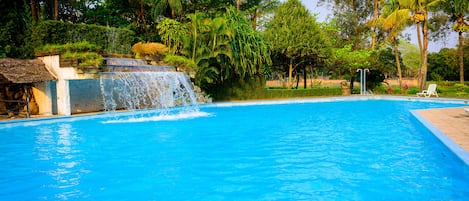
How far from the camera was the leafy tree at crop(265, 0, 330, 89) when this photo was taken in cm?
2641

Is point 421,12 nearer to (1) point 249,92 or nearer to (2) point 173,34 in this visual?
(1) point 249,92

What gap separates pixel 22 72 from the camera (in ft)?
46.1

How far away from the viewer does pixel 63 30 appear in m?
18.3

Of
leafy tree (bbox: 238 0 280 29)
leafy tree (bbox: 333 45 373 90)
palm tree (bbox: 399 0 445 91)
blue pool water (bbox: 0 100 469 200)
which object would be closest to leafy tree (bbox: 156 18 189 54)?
blue pool water (bbox: 0 100 469 200)

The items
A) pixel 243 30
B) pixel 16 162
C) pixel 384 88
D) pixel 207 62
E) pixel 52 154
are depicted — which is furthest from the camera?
pixel 384 88

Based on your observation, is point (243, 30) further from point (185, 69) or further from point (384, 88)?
point (384, 88)

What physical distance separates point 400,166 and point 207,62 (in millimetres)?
16396

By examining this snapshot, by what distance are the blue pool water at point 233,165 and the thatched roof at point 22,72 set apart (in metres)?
3.37

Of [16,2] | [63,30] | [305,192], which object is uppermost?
[16,2]

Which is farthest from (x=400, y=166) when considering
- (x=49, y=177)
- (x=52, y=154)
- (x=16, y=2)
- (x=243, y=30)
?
(x=16, y=2)

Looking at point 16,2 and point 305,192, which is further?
point 16,2

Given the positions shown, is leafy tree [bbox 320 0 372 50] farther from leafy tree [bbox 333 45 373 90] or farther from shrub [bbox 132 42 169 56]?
shrub [bbox 132 42 169 56]

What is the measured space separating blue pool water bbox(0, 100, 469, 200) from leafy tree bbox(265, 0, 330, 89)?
16066mm

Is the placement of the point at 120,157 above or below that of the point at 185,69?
below
